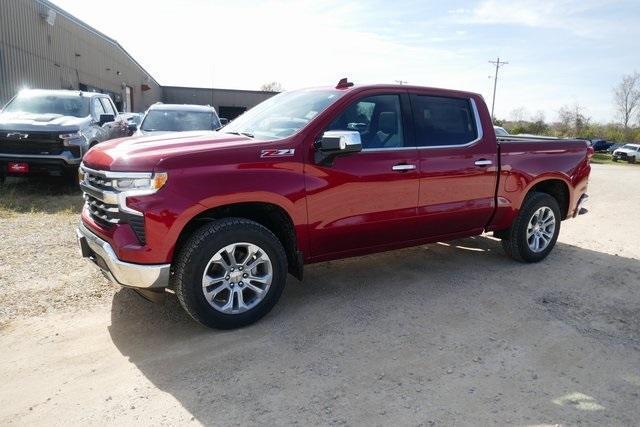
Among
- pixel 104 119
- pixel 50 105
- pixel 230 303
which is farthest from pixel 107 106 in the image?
pixel 230 303

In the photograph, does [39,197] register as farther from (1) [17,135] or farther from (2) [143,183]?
(2) [143,183]

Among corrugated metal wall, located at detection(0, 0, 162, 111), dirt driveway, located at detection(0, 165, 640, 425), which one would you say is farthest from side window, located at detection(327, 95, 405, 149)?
corrugated metal wall, located at detection(0, 0, 162, 111)

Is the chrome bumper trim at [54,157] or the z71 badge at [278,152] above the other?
the z71 badge at [278,152]

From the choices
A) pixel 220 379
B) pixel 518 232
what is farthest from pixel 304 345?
pixel 518 232

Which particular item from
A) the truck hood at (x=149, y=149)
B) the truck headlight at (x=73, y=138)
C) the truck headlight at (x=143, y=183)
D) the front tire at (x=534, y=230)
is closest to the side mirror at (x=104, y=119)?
the truck headlight at (x=73, y=138)

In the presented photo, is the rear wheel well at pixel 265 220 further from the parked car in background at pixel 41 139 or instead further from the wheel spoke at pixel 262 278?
the parked car in background at pixel 41 139

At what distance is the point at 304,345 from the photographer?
3621 millimetres

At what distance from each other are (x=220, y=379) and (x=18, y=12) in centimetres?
1996

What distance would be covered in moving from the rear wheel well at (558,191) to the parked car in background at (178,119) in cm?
616

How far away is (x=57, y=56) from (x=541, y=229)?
23.3 meters

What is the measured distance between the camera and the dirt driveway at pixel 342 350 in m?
2.87

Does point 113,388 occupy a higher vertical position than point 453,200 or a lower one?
lower

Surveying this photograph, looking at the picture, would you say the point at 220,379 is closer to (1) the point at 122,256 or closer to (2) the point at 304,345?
(2) the point at 304,345

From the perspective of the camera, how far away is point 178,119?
10.1 meters
